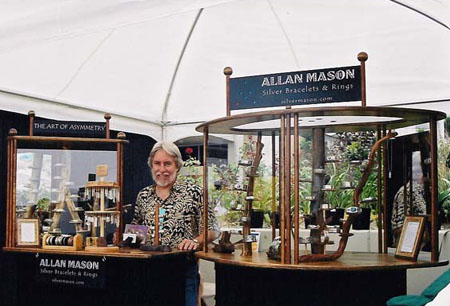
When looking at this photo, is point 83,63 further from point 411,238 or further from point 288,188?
point 411,238

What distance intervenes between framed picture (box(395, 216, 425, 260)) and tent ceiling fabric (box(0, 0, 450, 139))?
1.39 m

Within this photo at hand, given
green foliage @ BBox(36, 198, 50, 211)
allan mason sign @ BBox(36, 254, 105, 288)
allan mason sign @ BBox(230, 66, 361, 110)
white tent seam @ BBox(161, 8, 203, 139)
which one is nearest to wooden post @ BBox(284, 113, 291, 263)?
allan mason sign @ BBox(230, 66, 361, 110)

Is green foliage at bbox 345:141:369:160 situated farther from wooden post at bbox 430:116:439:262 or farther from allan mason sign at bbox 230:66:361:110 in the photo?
allan mason sign at bbox 230:66:361:110

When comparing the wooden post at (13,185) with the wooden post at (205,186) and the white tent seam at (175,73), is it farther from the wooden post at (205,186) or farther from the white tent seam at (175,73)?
the white tent seam at (175,73)

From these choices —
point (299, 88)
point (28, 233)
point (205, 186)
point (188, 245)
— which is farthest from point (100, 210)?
point (299, 88)

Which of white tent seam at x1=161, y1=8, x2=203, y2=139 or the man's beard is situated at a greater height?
white tent seam at x1=161, y1=8, x2=203, y2=139

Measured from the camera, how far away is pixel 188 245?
3.98 metres

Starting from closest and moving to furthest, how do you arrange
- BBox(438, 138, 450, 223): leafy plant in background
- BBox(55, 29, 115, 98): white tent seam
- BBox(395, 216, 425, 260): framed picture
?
BBox(395, 216, 425, 260): framed picture < BBox(438, 138, 450, 223): leafy plant in background < BBox(55, 29, 115, 98): white tent seam

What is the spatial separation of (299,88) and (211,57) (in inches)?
90.6

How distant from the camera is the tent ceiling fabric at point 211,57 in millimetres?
4762

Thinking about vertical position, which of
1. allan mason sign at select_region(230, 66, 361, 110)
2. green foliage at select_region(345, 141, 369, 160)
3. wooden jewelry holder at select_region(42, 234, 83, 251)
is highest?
allan mason sign at select_region(230, 66, 361, 110)

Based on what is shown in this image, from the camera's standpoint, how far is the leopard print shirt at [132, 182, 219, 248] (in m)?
4.16

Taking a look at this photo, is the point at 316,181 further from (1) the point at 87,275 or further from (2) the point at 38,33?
(2) the point at 38,33

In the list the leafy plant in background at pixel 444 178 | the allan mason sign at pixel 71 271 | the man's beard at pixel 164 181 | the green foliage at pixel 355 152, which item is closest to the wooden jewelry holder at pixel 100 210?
the allan mason sign at pixel 71 271
